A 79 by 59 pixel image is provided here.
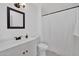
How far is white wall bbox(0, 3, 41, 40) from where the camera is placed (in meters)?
0.84

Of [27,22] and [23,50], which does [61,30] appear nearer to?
[27,22]

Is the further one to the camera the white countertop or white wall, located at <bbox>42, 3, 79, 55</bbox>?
white wall, located at <bbox>42, 3, 79, 55</bbox>

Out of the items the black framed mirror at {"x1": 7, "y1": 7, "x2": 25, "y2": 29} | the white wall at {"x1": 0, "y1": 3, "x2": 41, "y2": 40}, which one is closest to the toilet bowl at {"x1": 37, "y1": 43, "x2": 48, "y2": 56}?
the white wall at {"x1": 0, "y1": 3, "x2": 41, "y2": 40}

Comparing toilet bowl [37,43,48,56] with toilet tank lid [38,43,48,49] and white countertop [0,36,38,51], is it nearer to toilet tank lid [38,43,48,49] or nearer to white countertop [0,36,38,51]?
toilet tank lid [38,43,48,49]

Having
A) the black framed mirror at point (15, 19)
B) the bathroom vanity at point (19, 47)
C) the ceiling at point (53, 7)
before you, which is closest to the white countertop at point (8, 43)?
the bathroom vanity at point (19, 47)

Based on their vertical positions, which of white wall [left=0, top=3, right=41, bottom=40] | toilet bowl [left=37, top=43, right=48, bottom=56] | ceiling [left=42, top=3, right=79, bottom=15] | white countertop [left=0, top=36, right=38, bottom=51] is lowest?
toilet bowl [left=37, top=43, right=48, bottom=56]

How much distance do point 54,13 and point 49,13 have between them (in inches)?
3.0

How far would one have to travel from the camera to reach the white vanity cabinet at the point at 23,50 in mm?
835

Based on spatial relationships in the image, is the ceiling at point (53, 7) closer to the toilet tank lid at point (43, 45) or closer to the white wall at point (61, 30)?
the white wall at point (61, 30)

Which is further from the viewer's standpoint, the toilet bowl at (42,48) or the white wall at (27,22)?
the toilet bowl at (42,48)

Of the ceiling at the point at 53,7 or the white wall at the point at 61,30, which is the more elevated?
the ceiling at the point at 53,7

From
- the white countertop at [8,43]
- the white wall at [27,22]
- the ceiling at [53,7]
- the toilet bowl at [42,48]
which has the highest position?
the ceiling at [53,7]

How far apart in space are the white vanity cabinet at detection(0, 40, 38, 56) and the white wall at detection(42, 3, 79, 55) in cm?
20

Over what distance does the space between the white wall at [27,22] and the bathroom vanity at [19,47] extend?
0.28 feet
